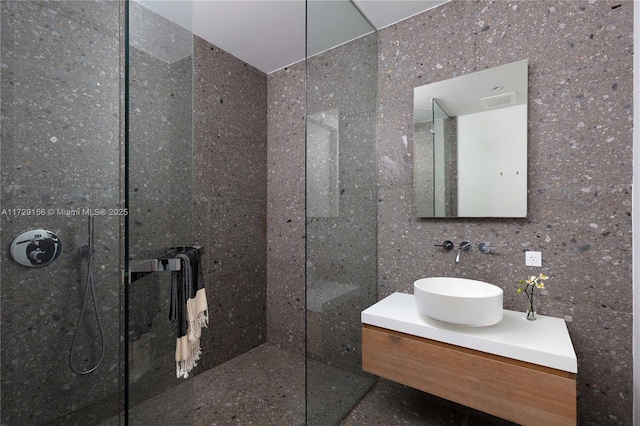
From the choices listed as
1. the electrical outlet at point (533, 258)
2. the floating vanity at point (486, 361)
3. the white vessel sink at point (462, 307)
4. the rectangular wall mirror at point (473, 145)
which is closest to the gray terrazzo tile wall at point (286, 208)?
the rectangular wall mirror at point (473, 145)

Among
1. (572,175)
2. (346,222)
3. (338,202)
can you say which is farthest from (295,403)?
(572,175)

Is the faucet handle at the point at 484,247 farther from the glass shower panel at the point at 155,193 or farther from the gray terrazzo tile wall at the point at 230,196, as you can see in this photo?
the gray terrazzo tile wall at the point at 230,196

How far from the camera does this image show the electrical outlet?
6.10 feet

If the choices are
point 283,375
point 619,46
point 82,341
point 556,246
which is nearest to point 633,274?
point 556,246

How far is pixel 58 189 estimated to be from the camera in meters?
1.59

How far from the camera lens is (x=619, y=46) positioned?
5.42 ft

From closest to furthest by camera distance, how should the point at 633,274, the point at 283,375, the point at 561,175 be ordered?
the point at 633,274 → the point at 561,175 → the point at 283,375

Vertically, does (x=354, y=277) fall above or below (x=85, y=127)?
below

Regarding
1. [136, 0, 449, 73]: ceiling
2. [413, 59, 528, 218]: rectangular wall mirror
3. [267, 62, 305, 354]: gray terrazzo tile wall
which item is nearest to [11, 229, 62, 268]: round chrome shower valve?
[136, 0, 449, 73]: ceiling

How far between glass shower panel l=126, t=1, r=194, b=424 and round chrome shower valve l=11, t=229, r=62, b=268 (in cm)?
94

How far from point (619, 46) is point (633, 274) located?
1241mm

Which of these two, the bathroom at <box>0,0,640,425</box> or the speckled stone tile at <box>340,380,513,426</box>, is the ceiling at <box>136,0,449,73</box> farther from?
the speckled stone tile at <box>340,380,513,426</box>

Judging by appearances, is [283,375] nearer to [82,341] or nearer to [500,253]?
[82,341]

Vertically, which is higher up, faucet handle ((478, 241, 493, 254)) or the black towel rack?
the black towel rack
